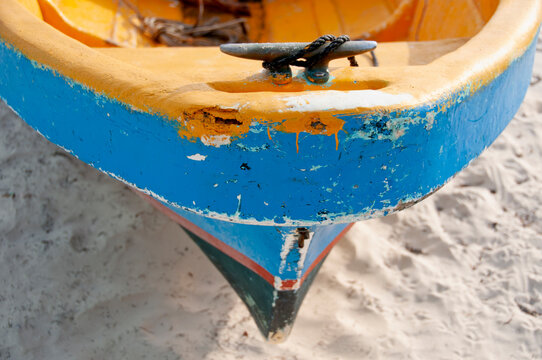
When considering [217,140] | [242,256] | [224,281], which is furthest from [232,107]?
[224,281]

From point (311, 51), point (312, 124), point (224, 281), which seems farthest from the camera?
point (224, 281)

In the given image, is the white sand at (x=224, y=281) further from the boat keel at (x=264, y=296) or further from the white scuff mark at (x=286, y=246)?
the white scuff mark at (x=286, y=246)

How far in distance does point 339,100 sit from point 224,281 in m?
1.30

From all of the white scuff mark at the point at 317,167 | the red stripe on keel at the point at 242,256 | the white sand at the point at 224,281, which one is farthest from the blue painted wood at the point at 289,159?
the white sand at the point at 224,281

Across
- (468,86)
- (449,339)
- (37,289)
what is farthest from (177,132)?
(449,339)

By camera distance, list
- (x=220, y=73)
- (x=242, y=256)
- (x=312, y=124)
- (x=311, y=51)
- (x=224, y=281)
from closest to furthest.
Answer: (x=312, y=124), (x=311, y=51), (x=220, y=73), (x=242, y=256), (x=224, y=281)

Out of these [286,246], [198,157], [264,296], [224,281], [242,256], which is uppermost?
[198,157]

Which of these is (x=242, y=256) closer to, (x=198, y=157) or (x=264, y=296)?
(x=264, y=296)

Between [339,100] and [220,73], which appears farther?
[220,73]

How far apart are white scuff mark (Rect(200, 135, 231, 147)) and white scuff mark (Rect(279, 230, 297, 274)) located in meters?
0.39

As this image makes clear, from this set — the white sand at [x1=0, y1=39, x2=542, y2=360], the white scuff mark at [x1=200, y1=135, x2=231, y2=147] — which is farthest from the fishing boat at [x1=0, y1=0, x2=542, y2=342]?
the white sand at [x1=0, y1=39, x2=542, y2=360]

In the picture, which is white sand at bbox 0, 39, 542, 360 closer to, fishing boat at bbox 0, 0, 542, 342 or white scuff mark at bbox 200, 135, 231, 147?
fishing boat at bbox 0, 0, 542, 342

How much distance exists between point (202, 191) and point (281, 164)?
0.64 feet

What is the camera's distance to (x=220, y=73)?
4.39 ft
